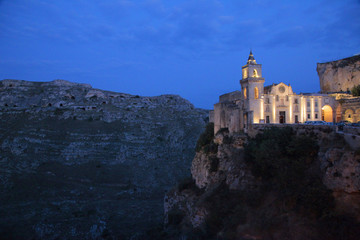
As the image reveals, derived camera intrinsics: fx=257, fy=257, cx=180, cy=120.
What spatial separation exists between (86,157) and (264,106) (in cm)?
3161

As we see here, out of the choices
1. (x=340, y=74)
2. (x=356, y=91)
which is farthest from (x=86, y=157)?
(x=340, y=74)

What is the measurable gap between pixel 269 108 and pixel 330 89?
656 inches

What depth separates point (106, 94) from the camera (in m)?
65.1

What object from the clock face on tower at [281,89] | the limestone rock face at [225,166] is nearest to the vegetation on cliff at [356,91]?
the clock face on tower at [281,89]

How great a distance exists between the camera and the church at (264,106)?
25172 mm

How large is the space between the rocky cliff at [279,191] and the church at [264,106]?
2608 mm

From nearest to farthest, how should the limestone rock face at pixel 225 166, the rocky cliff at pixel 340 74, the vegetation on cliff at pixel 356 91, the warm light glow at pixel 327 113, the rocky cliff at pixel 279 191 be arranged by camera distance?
1. the rocky cliff at pixel 279 191
2. the limestone rock face at pixel 225 166
3. the warm light glow at pixel 327 113
4. the vegetation on cliff at pixel 356 91
5. the rocky cliff at pixel 340 74

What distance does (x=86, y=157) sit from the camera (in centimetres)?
4447

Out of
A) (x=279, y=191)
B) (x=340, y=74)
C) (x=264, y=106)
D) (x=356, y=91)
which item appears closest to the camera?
(x=279, y=191)

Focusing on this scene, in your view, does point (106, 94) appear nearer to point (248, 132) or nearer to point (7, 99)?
point (7, 99)

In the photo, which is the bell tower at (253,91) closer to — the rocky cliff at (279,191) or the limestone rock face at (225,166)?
the limestone rock face at (225,166)

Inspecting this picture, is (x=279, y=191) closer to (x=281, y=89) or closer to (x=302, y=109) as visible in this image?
(x=281, y=89)

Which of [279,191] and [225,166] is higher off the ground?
[225,166]

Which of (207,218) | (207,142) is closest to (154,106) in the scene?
(207,142)
